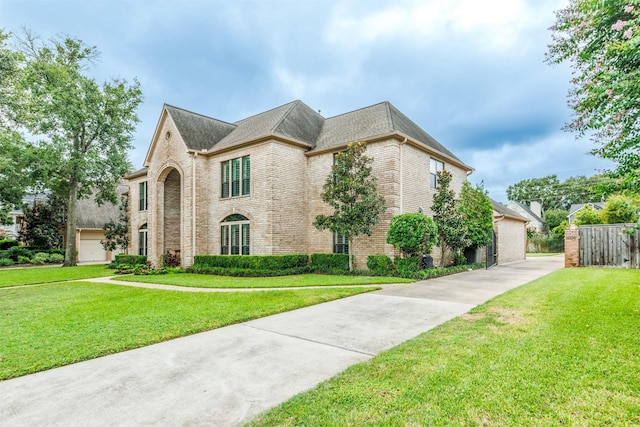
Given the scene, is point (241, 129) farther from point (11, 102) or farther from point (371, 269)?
point (11, 102)

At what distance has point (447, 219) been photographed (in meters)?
14.8

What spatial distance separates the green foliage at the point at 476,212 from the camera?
50.5 feet

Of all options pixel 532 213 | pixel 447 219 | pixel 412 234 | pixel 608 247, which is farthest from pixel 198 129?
pixel 532 213

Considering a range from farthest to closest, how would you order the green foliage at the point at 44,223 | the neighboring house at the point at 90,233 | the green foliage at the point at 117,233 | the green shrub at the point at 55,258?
the neighboring house at the point at 90,233
the green foliage at the point at 44,223
the green shrub at the point at 55,258
the green foliage at the point at 117,233

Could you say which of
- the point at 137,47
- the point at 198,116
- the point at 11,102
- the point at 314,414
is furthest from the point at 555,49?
the point at 11,102

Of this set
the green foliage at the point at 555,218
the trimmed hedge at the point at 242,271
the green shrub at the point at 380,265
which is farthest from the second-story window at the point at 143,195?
the green foliage at the point at 555,218

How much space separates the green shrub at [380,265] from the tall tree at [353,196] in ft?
3.61

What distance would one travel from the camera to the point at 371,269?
1336 cm

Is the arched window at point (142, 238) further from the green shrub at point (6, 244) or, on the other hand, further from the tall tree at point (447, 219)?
the tall tree at point (447, 219)

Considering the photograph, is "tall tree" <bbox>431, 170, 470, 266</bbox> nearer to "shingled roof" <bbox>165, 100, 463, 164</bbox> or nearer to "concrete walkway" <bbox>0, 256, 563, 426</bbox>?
"shingled roof" <bbox>165, 100, 463, 164</bbox>

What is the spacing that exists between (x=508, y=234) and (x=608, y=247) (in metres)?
7.93

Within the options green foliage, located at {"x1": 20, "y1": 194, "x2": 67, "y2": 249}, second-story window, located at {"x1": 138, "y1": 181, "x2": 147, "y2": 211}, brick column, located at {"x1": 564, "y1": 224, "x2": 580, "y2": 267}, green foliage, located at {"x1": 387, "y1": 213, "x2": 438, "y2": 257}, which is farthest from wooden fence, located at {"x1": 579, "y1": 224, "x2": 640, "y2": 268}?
green foliage, located at {"x1": 20, "y1": 194, "x2": 67, "y2": 249}

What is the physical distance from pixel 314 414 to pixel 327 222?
10886mm

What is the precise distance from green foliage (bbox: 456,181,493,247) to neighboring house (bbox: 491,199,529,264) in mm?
3943
